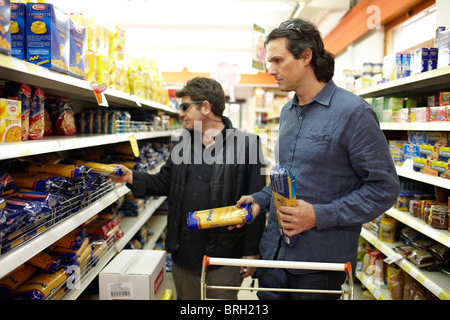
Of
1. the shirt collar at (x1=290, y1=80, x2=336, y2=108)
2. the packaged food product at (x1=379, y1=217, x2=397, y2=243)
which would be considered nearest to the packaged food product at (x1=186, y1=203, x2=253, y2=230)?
the shirt collar at (x1=290, y1=80, x2=336, y2=108)

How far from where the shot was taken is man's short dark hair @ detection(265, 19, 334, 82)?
1.44 m

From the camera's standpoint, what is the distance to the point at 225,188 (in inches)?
78.5

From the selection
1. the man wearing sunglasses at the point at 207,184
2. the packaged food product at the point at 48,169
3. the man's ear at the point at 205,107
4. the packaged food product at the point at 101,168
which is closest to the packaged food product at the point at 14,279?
the packaged food product at the point at 48,169

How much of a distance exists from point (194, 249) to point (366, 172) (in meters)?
1.19

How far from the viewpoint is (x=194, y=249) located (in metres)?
2.02

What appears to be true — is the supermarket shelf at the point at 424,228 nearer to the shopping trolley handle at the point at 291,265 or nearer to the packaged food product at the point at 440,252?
the packaged food product at the point at 440,252

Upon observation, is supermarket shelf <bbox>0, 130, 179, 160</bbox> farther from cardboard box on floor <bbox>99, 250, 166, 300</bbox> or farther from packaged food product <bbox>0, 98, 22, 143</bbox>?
cardboard box on floor <bbox>99, 250, 166, 300</bbox>

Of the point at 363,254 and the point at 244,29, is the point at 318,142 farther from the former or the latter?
the point at 244,29

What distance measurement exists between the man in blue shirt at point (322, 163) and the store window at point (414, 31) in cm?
225

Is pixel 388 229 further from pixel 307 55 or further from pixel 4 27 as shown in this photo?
pixel 4 27

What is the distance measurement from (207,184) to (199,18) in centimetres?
480

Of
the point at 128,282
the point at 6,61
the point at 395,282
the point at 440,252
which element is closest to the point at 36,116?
the point at 6,61

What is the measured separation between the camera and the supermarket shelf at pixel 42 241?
3.33ft

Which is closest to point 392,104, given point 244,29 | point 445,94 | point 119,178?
point 445,94
